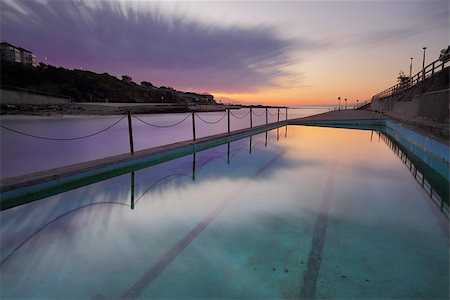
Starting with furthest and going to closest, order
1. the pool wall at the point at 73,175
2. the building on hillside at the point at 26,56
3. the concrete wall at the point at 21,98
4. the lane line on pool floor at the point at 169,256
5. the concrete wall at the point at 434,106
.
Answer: the building on hillside at the point at 26,56, the concrete wall at the point at 21,98, the concrete wall at the point at 434,106, the pool wall at the point at 73,175, the lane line on pool floor at the point at 169,256

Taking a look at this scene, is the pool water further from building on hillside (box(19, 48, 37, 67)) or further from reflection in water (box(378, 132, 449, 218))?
building on hillside (box(19, 48, 37, 67))

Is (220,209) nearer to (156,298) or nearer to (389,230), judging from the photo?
(156,298)

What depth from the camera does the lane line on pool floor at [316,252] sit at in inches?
103

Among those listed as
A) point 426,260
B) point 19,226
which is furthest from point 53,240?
point 426,260

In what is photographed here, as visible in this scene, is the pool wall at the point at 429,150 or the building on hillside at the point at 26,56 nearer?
the pool wall at the point at 429,150

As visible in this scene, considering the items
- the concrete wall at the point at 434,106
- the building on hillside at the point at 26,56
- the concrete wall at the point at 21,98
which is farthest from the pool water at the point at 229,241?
the building on hillside at the point at 26,56

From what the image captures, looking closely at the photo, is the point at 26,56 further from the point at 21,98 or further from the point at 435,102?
the point at 435,102

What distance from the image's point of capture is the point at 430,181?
22.2 ft

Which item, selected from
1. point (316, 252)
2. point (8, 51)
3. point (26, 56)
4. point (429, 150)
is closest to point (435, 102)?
point (429, 150)

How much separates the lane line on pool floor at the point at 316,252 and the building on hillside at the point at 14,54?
93.4 metres

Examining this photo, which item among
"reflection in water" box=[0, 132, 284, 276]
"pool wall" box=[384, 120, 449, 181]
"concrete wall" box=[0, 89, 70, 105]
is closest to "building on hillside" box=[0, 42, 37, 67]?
"concrete wall" box=[0, 89, 70, 105]

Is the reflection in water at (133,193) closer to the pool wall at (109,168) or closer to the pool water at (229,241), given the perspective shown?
the pool water at (229,241)

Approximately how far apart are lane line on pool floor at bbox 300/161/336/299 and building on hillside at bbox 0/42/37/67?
93383 millimetres

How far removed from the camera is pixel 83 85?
219ft
